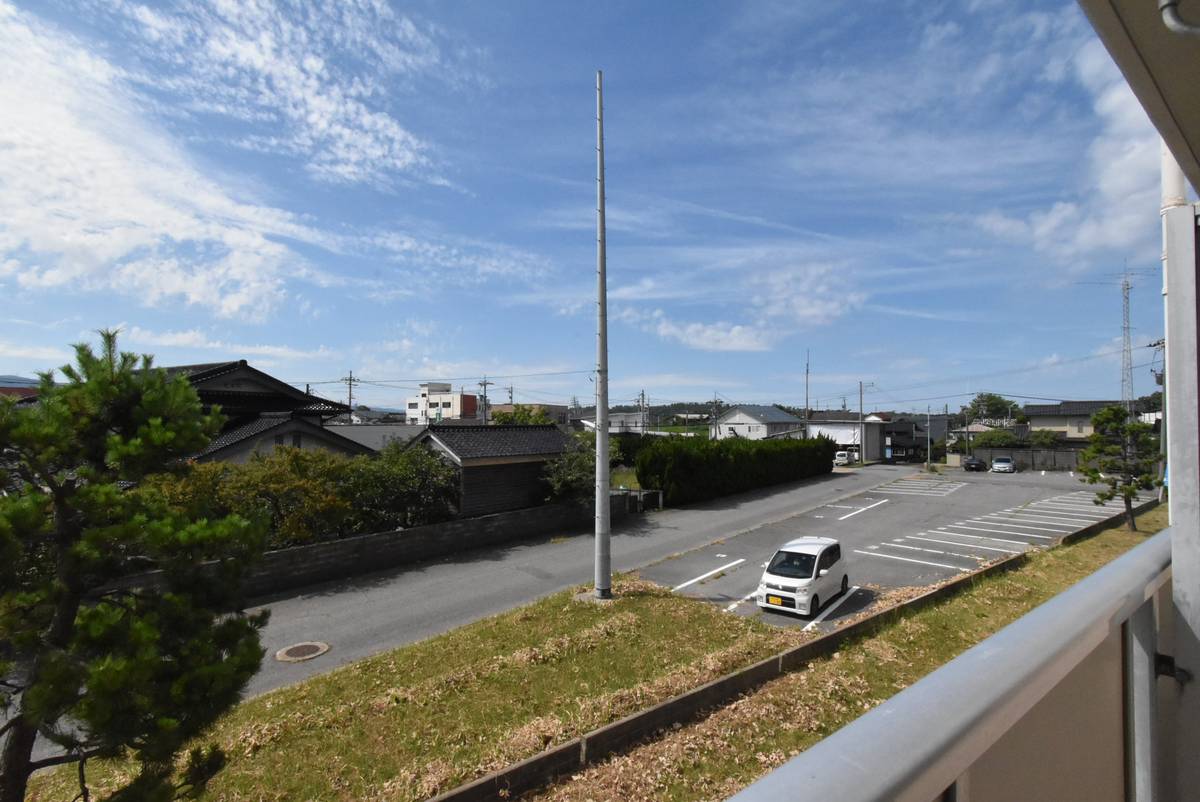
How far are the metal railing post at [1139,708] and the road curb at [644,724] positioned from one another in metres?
5.16

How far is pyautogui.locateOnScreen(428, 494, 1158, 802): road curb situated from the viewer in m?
5.55

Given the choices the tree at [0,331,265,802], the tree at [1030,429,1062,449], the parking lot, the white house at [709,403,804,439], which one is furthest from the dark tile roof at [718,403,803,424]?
the tree at [0,331,265,802]

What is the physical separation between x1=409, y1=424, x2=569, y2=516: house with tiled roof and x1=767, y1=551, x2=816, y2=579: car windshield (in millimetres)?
9407

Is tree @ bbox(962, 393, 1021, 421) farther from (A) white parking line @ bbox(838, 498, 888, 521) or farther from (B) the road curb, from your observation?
(B) the road curb

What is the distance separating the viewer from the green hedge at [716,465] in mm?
23109

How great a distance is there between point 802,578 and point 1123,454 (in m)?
14.7

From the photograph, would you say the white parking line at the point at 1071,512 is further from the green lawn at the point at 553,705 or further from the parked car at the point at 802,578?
the parked car at the point at 802,578

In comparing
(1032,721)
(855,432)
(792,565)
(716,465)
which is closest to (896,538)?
(792,565)

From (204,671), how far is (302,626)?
8.15 m

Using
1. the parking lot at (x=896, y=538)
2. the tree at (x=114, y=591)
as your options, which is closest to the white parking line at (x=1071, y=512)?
the parking lot at (x=896, y=538)

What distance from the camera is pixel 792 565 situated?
37.3ft

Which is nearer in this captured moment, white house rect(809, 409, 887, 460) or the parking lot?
the parking lot

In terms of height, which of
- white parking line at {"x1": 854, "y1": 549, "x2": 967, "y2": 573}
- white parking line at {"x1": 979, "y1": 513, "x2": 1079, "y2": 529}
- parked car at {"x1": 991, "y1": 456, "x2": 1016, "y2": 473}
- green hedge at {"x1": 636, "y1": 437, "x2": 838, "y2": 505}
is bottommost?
white parking line at {"x1": 854, "y1": 549, "x2": 967, "y2": 573}

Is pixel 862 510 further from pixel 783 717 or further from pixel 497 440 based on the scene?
pixel 783 717
